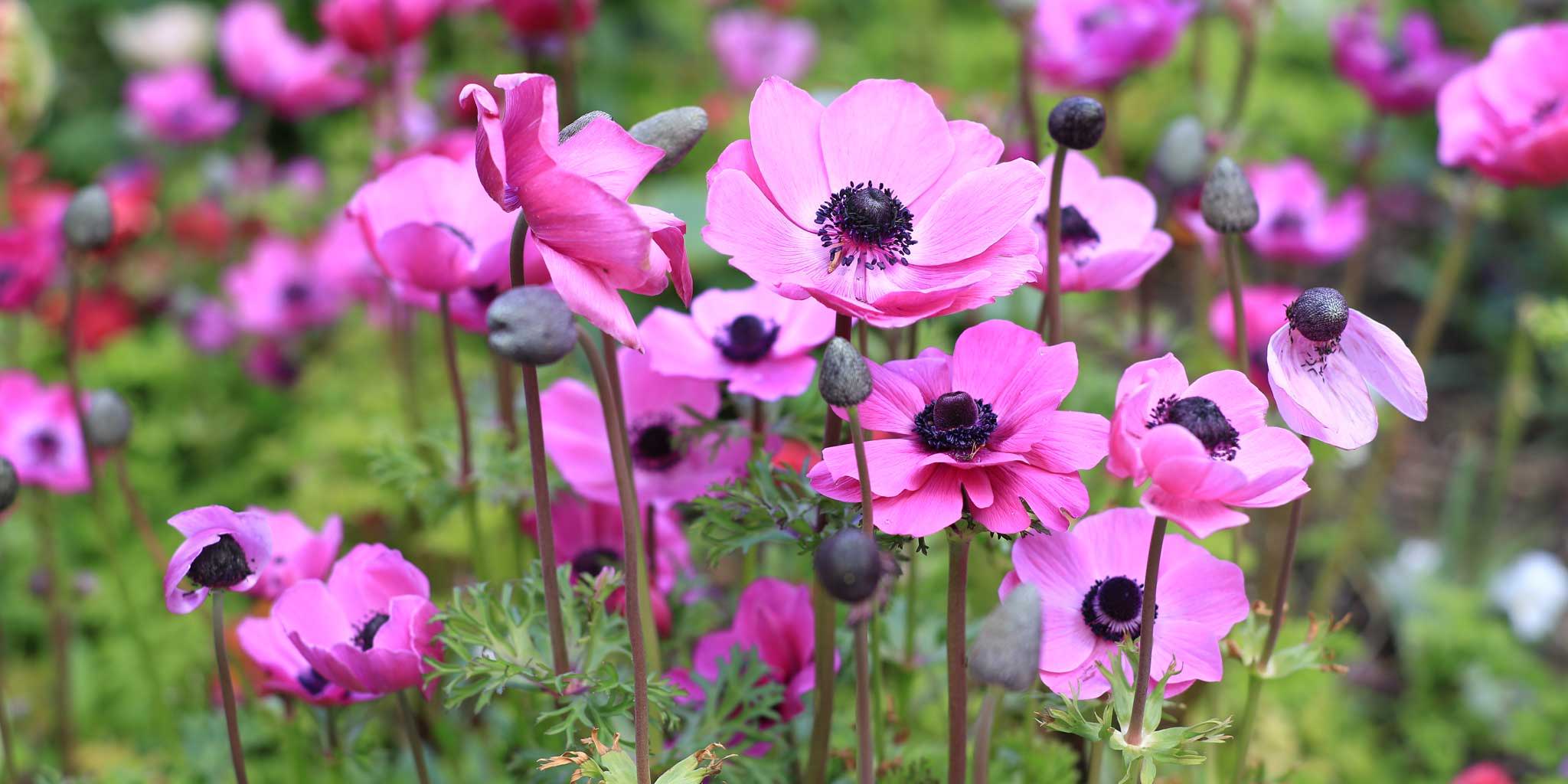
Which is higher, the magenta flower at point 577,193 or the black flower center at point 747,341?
the magenta flower at point 577,193

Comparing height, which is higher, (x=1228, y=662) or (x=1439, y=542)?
(x=1228, y=662)

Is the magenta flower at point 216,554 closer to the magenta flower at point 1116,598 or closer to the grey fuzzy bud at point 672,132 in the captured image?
the grey fuzzy bud at point 672,132

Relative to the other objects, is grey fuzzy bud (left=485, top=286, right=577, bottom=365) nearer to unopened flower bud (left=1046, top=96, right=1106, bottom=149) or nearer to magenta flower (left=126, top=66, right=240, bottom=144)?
unopened flower bud (left=1046, top=96, right=1106, bottom=149)

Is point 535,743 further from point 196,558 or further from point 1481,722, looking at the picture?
point 1481,722

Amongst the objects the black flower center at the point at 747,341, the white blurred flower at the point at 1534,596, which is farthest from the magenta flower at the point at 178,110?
the white blurred flower at the point at 1534,596

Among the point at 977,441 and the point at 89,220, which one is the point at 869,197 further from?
the point at 89,220

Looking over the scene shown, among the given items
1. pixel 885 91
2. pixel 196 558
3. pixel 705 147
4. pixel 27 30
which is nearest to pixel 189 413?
pixel 27 30
